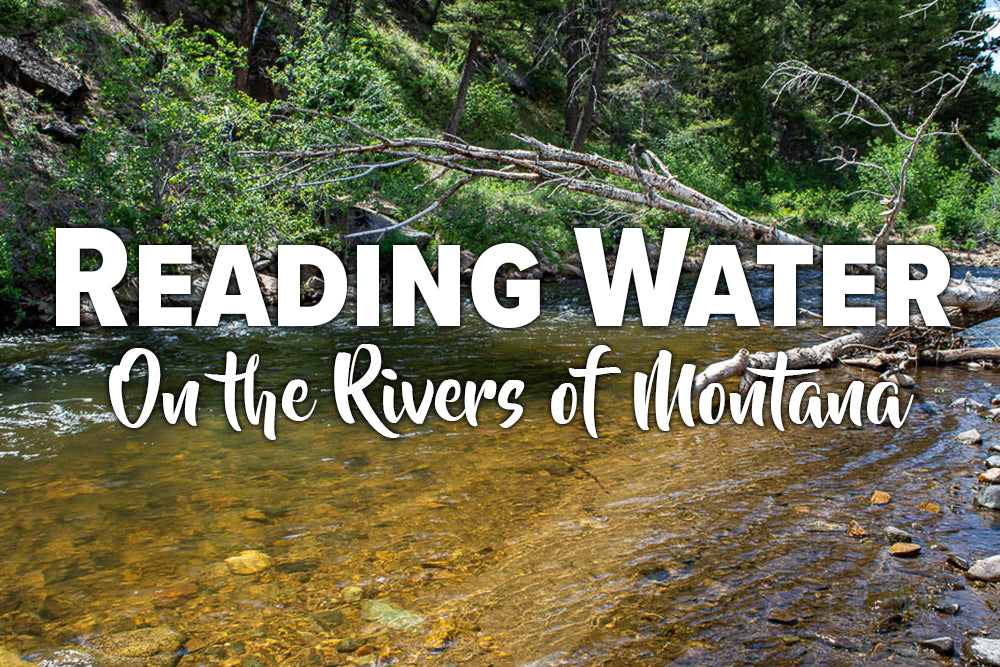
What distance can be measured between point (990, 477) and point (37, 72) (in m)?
21.8

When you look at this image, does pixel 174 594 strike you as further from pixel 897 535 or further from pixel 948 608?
pixel 897 535

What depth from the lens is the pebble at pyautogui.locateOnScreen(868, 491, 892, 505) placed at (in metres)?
5.00

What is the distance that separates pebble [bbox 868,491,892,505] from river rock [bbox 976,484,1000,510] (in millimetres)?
572

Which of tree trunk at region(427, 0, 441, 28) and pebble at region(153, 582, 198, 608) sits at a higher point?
tree trunk at region(427, 0, 441, 28)

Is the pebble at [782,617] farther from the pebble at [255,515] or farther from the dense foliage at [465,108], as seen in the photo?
the dense foliage at [465,108]

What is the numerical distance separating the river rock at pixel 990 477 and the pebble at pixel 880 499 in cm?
87

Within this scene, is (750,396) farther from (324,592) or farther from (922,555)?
(324,592)

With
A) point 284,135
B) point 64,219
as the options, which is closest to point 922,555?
point 284,135

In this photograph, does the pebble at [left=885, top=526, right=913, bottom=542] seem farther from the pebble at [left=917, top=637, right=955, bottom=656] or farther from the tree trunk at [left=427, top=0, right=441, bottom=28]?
the tree trunk at [left=427, top=0, right=441, bottom=28]

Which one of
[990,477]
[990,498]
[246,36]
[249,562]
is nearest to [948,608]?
[990,498]

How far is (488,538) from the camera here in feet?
15.2

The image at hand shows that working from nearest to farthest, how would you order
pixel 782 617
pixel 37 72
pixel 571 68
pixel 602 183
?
A: pixel 782 617 → pixel 602 183 → pixel 37 72 → pixel 571 68

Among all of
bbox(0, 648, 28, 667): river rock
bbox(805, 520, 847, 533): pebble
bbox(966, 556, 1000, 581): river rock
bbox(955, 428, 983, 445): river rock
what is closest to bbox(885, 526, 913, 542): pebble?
bbox(805, 520, 847, 533): pebble

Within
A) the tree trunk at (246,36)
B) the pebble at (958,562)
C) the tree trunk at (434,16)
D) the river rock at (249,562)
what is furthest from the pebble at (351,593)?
the tree trunk at (434,16)
